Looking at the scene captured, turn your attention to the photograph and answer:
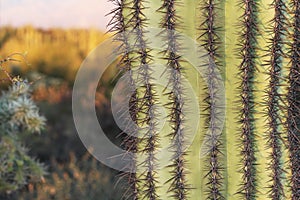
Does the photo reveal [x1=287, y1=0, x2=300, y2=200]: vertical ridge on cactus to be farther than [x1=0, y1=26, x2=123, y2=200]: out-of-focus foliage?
No

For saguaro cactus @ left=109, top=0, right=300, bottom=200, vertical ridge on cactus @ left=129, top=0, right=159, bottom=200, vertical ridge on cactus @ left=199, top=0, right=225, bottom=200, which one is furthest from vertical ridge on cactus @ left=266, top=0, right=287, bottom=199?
vertical ridge on cactus @ left=129, top=0, right=159, bottom=200

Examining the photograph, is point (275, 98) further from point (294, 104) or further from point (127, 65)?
point (127, 65)

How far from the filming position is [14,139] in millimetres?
4004

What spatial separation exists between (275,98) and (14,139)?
2446 millimetres

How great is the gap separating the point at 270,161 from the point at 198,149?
277mm

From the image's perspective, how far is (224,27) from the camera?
2068mm

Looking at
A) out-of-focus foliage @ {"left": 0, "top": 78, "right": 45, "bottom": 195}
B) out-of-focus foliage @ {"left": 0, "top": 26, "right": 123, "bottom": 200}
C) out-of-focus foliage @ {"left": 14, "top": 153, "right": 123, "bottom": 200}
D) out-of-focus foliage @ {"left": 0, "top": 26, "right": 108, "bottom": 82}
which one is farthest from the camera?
out-of-focus foliage @ {"left": 0, "top": 26, "right": 108, "bottom": 82}

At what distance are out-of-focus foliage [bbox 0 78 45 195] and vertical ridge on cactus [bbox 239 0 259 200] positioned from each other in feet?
6.63

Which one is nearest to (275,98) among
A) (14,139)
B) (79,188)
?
(14,139)

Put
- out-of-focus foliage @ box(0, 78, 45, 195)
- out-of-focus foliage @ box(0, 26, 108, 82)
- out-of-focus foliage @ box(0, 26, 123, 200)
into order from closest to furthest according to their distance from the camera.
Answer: out-of-focus foliage @ box(0, 78, 45, 195) → out-of-focus foliage @ box(0, 26, 123, 200) → out-of-focus foliage @ box(0, 26, 108, 82)

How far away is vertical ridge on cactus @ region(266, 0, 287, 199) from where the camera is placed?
203 centimetres

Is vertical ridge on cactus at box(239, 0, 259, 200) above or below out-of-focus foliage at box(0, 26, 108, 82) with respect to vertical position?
below

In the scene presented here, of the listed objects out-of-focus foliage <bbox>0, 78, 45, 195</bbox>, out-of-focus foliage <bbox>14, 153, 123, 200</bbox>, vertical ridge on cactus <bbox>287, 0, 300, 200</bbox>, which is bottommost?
out-of-focus foliage <bbox>14, 153, 123, 200</bbox>

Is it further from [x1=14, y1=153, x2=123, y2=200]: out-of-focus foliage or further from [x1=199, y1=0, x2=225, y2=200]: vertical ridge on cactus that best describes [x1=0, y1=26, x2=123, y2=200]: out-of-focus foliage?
[x1=199, y1=0, x2=225, y2=200]: vertical ridge on cactus
